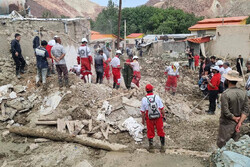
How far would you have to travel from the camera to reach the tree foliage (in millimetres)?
42781

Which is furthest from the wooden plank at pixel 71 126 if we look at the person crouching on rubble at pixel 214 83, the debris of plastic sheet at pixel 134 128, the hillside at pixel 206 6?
the hillside at pixel 206 6

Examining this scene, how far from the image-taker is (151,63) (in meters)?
17.7

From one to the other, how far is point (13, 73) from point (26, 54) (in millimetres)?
1052

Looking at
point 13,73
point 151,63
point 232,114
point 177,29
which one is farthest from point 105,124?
point 177,29

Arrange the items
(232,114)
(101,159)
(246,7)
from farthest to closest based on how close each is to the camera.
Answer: (246,7)
(101,159)
(232,114)

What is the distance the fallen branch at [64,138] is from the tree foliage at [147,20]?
3924 centimetres

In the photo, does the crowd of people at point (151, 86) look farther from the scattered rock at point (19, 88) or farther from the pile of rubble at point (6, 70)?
the scattered rock at point (19, 88)

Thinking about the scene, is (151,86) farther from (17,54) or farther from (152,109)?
(17,54)

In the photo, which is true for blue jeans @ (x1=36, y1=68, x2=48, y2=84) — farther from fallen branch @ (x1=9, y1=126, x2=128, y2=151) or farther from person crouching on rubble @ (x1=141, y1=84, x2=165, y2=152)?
person crouching on rubble @ (x1=141, y1=84, x2=165, y2=152)

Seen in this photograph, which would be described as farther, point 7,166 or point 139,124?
point 139,124

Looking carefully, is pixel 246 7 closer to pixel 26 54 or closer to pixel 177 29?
pixel 177 29

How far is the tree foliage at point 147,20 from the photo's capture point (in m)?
42.8

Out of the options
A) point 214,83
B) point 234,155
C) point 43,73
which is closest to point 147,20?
point 214,83

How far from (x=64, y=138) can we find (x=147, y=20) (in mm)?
46271
